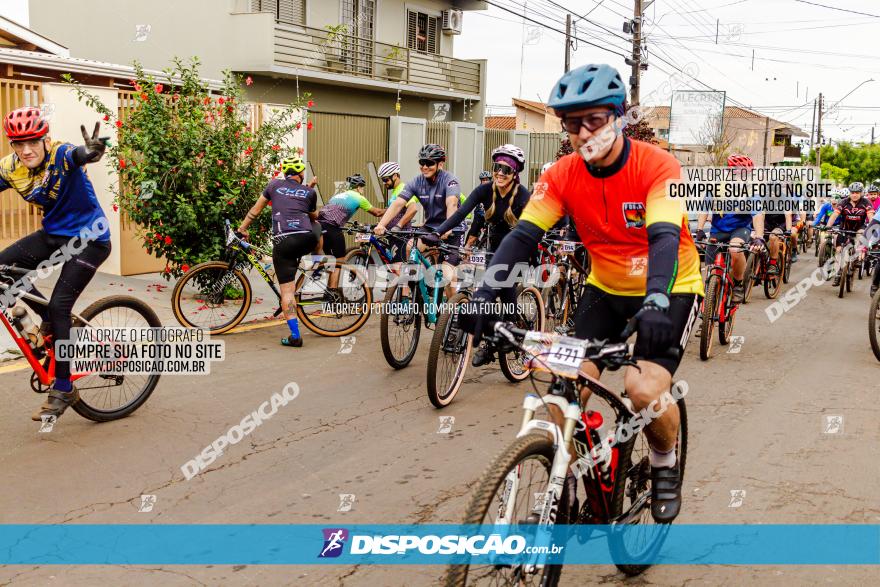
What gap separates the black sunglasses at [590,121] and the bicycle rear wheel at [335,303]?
6342 millimetres

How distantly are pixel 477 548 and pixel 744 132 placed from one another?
8049 cm

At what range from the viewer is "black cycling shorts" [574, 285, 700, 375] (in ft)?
12.7

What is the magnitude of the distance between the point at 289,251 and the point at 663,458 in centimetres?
613

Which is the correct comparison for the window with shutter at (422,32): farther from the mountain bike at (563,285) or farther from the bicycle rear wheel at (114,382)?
the bicycle rear wheel at (114,382)

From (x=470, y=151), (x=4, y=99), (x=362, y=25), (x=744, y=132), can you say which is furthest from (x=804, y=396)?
(x=744, y=132)

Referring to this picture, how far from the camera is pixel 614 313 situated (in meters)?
4.15

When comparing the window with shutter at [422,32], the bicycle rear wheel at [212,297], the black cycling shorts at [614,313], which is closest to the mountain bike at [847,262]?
the bicycle rear wheel at [212,297]

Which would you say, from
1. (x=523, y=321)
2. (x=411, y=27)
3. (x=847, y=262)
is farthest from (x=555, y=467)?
(x=411, y=27)

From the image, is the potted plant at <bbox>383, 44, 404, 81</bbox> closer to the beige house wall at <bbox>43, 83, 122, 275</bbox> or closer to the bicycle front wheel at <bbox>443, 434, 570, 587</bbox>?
the beige house wall at <bbox>43, 83, 122, 275</bbox>

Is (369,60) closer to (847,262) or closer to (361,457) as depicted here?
(847,262)

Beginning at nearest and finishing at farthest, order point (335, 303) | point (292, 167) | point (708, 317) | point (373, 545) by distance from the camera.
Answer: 1. point (373, 545)
2. point (708, 317)
3. point (292, 167)
4. point (335, 303)

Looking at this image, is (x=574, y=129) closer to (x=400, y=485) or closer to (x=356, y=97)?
(x=400, y=485)

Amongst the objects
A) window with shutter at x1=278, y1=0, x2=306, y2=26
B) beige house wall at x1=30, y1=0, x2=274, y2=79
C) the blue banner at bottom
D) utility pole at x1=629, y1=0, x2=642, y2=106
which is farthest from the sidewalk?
utility pole at x1=629, y1=0, x2=642, y2=106

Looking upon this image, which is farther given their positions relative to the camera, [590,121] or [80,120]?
[80,120]
